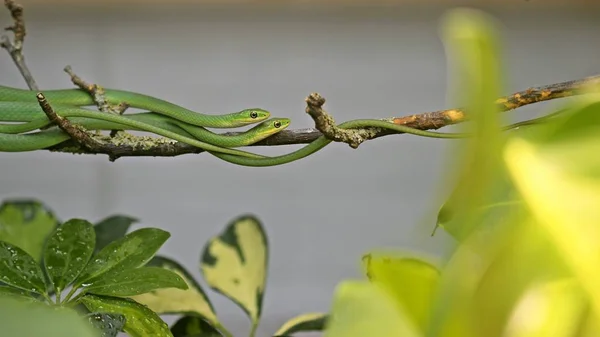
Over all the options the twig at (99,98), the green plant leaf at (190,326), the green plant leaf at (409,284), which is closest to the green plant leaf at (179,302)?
the green plant leaf at (190,326)

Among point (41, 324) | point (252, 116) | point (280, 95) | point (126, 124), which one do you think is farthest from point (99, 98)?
point (280, 95)

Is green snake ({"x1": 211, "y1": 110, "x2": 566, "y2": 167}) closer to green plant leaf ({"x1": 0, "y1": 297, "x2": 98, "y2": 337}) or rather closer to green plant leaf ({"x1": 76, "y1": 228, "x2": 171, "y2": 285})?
green plant leaf ({"x1": 76, "y1": 228, "x2": 171, "y2": 285})

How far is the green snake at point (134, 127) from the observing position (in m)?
0.59

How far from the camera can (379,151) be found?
7.20 ft

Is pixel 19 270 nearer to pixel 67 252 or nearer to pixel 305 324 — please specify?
pixel 67 252

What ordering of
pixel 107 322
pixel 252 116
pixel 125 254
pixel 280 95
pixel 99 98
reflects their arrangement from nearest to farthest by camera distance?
pixel 107 322 < pixel 125 254 < pixel 99 98 < pixel 252 116 < pixel 280 95

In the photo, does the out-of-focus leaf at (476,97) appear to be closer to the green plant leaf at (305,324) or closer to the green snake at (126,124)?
the green snake at (126,124)

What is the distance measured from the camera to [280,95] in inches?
82.9

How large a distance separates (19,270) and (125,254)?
89 millimetres

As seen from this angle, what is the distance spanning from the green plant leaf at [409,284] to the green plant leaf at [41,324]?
0.12m

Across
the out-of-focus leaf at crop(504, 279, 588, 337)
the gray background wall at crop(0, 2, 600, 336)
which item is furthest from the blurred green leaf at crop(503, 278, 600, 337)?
the gray background wall at crop(0, 2, 600, 336)

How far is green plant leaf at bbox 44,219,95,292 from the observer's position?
1.57ft

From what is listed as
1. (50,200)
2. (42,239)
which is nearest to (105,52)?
(50,200)

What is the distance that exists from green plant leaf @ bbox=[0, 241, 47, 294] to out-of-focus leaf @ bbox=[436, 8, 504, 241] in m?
0.42
